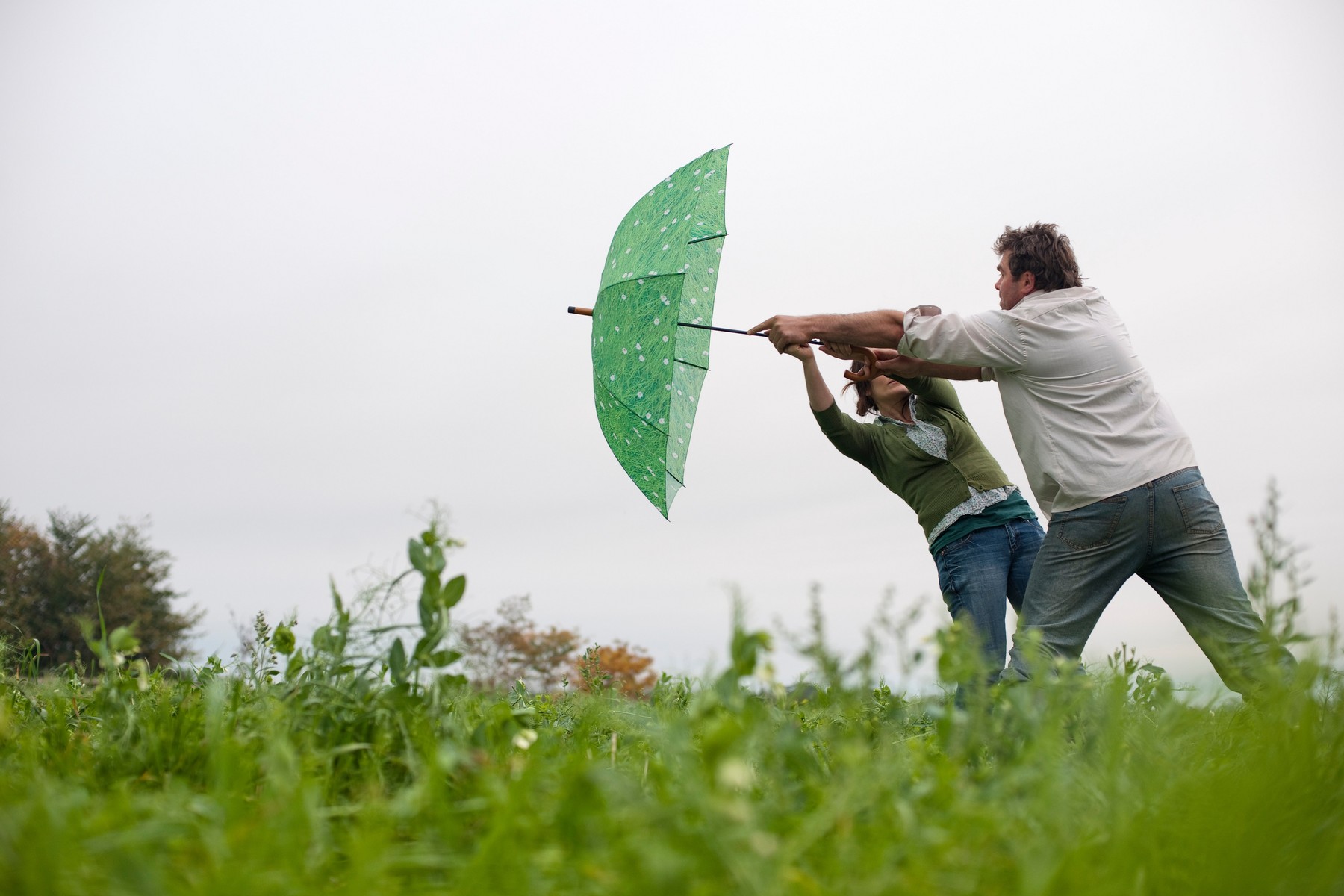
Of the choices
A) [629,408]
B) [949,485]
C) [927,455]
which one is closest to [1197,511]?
[949,485]

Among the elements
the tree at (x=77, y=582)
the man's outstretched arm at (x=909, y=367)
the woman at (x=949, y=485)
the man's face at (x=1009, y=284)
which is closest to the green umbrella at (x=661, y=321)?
the woman at (x=949, y=485)

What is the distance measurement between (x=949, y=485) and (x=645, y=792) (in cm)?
346

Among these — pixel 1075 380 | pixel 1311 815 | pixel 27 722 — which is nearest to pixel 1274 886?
pixel 1311 815

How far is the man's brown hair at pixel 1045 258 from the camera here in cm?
430

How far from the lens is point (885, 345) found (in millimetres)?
4434

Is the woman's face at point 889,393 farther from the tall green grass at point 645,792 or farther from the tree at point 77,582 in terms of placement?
the tree at point 77,582

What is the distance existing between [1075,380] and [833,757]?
2.39m

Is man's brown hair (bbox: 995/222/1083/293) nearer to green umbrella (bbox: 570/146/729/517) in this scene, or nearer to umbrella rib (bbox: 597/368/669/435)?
green umbrella (bbox: 570/146/729/517)

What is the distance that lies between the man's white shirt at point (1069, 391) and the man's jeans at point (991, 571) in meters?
0.76

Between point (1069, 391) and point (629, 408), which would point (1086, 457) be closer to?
point (1069, 391)

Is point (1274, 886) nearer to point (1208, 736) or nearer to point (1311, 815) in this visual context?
point (1311, 815)

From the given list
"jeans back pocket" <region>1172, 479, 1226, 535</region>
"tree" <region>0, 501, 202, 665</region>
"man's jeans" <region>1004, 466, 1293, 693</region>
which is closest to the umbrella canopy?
"man's jeans" <region>1004, 466, 1293, 693</region>

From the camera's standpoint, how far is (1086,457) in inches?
149

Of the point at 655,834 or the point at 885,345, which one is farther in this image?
the point at 885,345
